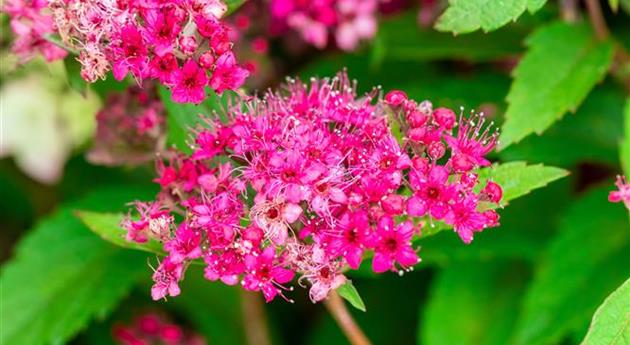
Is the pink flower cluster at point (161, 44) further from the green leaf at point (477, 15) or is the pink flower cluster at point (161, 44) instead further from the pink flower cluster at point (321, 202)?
the green leaf at point (477, 15)

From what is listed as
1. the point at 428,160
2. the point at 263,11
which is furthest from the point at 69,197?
the point at 428,160

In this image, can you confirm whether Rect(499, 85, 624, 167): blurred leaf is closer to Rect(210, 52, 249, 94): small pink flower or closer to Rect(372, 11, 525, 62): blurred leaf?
Rect(372, 11, 525, 62): blurred leaf

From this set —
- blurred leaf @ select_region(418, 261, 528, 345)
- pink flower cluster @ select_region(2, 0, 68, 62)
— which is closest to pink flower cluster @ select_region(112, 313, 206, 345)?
blurred leaf @ select_region(418, 261, 528, 345)

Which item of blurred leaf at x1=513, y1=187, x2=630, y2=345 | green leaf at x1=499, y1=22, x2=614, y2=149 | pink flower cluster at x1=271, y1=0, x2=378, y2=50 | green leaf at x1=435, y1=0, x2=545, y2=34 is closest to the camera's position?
green leaf at x1=435, y1=0, x2=545, y2=34

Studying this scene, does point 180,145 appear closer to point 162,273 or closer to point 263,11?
point 162,273

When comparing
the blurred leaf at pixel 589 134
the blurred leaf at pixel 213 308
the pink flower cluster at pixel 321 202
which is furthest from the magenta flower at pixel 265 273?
the blurred leaf at pixel 213 308

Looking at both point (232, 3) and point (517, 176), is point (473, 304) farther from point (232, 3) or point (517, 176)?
point (232, 3)
